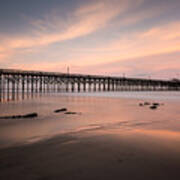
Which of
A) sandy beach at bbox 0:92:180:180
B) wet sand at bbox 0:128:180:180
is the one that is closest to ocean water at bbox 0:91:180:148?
sandy beach at bbox 0:92:180:180

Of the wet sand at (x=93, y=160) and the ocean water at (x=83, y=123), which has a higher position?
the wet sand at (x=93, y=160)

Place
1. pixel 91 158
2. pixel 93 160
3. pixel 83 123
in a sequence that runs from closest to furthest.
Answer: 1. pixel 93 160
2. pixel 91 158
3. pixel 83 123

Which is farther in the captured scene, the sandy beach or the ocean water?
the ocean water

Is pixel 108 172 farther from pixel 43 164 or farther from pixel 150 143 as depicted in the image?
pixel 150 143

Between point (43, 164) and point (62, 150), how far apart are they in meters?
0.96

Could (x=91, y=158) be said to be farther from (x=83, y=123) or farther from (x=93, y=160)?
(x=83, y=123)

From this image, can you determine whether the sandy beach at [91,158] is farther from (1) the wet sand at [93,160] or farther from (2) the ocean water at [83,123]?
(2) the ocean water at [83,123]

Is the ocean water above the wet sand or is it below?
below

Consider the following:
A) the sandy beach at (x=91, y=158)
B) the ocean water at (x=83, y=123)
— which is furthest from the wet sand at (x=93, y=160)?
the ocean water at (x=83, y=123)

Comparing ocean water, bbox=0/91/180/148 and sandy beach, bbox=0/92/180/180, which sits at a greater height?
sandy beach, bbox=0/92/180/180

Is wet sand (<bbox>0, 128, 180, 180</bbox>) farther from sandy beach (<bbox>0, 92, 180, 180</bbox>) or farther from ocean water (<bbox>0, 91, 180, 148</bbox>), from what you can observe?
ocean water (<bbox>0, 91, 180, 148</bbox>)

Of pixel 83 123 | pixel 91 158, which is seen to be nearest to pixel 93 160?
pixel 91 158

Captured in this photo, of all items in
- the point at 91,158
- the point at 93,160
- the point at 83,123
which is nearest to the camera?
the point at 93,160

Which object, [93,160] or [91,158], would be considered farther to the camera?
[91,158]
